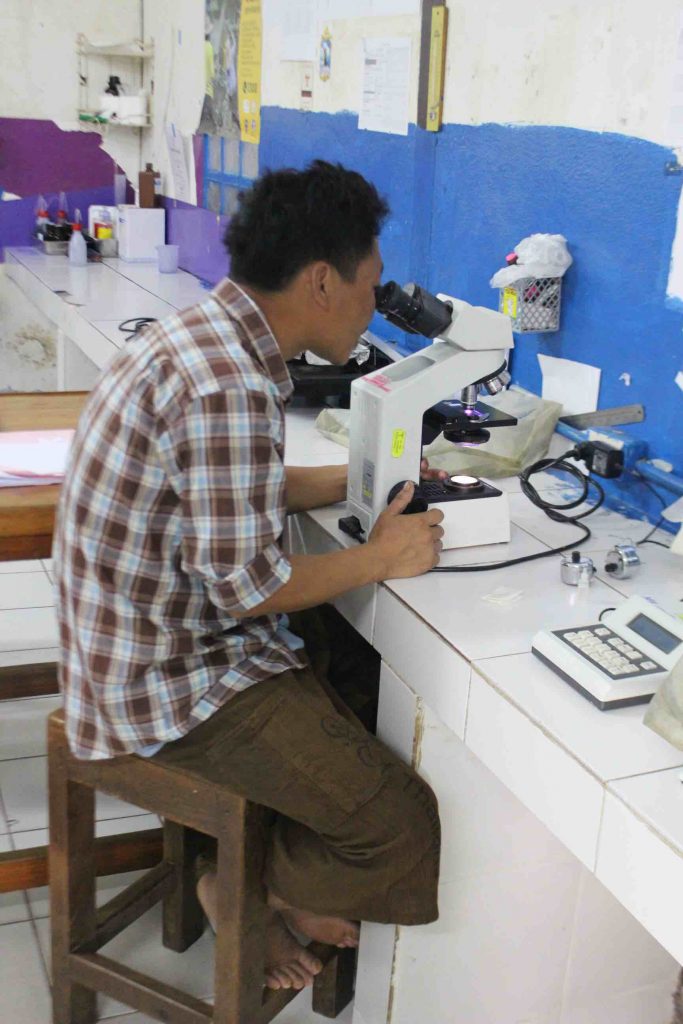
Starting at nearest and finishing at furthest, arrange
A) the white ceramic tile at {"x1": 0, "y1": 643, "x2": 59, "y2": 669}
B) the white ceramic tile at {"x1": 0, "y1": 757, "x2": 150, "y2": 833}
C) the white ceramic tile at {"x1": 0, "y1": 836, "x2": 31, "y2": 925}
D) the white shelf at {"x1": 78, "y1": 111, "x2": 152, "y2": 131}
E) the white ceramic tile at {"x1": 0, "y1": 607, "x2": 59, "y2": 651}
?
Answer: the white ceramic tile at {"x1": 0, "y1": 836, "x2": 31, "y2": 925}, the white ceramic tile at {"x1": 0, "y1": 757, "x2": 150, "y2": 833}, the white ceramic tile at {"x1": 0, "y1": 643, "x2": 59, "y2": 669}, the white ceramic tile at {"x1": 0, "y1": 607, "x2": 59, "y2": 651}, the white shelf at {"x1": 78, "y1": 111, "x2": 152, "y2": 131}

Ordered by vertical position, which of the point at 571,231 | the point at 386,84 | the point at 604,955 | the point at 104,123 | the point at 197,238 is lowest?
the point at 604,955

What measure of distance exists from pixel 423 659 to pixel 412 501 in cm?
30

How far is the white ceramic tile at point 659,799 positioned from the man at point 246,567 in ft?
1.65

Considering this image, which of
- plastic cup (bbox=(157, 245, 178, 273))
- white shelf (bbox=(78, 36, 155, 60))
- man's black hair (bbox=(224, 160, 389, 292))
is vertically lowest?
plastic cup (bbox=(157, 245, 178, 273))

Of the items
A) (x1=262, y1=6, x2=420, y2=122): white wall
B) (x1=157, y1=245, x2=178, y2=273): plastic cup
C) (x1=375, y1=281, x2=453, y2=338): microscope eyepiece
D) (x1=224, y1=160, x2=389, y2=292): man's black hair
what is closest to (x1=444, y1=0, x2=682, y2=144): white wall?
(x1=262, y1=6, x2=420, y2=122): white wall

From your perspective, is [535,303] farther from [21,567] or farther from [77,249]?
[77,249]

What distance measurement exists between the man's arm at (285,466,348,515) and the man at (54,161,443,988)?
251 millimetres

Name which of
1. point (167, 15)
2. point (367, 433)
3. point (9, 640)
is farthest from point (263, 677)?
point (167, 15)

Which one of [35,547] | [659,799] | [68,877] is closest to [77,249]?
[35,547]

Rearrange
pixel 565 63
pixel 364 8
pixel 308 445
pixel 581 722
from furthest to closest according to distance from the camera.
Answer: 1. pixel 364 8
2. pixel 308 445
3. pixel 565 63
4. pixel 581 722

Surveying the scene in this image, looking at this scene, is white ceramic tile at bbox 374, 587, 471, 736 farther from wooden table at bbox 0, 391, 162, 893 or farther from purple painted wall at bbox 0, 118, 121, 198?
purple painted wall at bbox 0, 118, 121, 198

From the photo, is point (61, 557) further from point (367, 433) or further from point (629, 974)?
point (629, 974)

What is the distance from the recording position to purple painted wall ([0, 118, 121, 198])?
4.72 meters

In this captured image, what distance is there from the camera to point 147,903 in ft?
6.57
